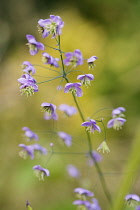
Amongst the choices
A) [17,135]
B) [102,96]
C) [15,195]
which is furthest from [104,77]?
[15,195]

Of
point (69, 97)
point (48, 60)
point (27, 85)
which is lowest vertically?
point (27, 85)

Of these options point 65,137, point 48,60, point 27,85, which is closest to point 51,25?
point 48,60

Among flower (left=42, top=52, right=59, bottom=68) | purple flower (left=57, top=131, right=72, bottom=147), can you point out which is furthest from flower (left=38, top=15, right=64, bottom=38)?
purple flower (left=57, top=131, right=72, bottom=147)

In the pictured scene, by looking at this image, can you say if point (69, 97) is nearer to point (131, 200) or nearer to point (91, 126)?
point (131, 200)

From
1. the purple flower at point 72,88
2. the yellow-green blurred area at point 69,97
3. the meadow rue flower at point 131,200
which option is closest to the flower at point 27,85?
the purple flower at point 72,88

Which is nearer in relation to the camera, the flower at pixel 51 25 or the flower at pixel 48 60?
the flower at pixel 51 25

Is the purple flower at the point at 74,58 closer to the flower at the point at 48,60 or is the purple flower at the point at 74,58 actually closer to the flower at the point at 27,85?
the flower at the point at 48,60

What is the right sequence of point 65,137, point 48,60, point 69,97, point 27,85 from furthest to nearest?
point 69,97 → point 65,137 → point 48,60 → point 27,85

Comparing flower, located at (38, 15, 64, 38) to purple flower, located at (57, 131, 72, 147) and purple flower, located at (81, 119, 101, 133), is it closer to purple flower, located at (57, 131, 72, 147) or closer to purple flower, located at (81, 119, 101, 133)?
purple flower, located at (81, 119, 101, 133)
